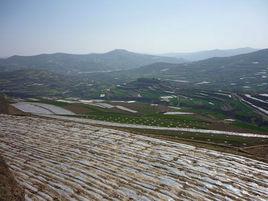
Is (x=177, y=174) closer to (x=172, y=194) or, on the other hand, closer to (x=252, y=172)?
(x=172, y=194)

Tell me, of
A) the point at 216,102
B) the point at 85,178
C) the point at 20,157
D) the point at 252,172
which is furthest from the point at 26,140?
the point at 216,102

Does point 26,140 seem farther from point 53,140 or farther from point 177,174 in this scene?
point 177,174

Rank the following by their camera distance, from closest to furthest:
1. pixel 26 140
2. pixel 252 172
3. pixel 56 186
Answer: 1. pixel 56 186
2. pixel 252 172
3. pixel 26 140

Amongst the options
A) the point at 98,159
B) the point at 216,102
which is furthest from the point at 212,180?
the point at 216,102

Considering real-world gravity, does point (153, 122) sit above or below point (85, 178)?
below

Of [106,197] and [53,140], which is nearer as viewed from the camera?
[106,197]

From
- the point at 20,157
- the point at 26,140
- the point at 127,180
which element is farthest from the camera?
the point at 26,140
